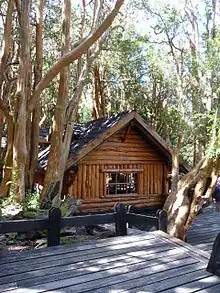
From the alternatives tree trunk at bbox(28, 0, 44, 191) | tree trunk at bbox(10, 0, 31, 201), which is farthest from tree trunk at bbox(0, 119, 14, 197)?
tree trunk at bbox(28, 0, 44, 191)

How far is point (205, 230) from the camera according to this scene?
37.7 ft

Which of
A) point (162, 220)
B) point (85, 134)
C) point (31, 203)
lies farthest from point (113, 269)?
point (85, 134)

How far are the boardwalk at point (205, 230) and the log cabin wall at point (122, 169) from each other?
233 centimetres

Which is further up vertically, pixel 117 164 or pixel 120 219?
pixel 117 164

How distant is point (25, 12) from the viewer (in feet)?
30.1

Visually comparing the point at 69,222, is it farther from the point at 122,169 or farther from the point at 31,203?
the point at 122,169

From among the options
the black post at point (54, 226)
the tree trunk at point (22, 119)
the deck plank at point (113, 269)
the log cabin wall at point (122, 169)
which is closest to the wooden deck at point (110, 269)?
the deck plank at point (113, 269)

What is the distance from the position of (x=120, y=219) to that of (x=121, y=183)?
8.10 meters

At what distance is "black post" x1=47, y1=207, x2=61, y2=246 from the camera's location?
16.7 feet

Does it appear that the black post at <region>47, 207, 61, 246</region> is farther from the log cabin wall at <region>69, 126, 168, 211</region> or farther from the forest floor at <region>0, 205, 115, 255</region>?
the log cabin wall at <region>69, 126, 168, 211</region>

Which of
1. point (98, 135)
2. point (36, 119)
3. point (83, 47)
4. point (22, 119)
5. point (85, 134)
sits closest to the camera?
point (83, 47)

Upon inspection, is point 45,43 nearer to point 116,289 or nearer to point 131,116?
point 131,116

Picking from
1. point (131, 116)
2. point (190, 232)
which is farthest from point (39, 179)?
point (190, 232)

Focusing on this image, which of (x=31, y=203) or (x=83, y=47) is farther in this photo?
(x=31, y=203)
